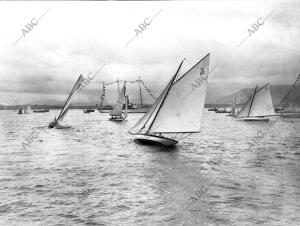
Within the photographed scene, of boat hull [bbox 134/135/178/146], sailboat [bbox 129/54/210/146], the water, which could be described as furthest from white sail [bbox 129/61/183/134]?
the water

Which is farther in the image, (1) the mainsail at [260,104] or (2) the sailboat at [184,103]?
(1) the mainsail at [260,104]

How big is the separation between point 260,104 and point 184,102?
74068 mm

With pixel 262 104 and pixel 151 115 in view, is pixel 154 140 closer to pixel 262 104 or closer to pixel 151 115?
pixel 151 115

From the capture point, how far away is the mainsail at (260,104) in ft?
333

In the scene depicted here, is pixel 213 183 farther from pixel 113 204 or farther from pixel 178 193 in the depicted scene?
pixel 113 204

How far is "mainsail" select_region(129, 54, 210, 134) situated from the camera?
1476 inches

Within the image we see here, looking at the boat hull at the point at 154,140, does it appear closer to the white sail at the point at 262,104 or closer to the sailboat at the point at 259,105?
the sailboat at the point at 259,105

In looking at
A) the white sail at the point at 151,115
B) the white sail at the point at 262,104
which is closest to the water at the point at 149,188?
the white sail at the point at 151,115

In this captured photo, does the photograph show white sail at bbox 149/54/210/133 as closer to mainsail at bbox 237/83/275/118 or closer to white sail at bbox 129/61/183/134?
white sail at bbox 129/61/183/134

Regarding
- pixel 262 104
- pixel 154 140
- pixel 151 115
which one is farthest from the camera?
pixel 262 104

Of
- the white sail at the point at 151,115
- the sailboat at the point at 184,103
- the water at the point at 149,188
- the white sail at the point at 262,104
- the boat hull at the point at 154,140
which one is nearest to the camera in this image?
the water at the point at 149,188

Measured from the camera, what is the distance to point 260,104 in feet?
346

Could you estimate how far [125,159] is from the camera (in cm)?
3619

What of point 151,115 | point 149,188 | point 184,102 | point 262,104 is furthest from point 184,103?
point 262,104
